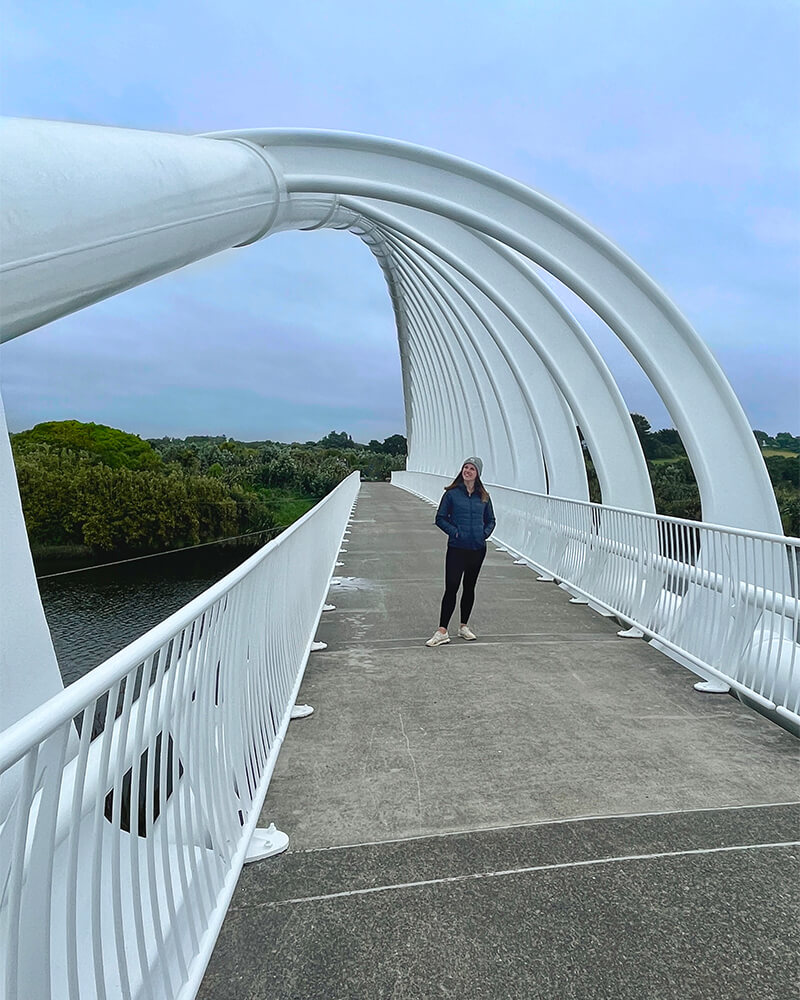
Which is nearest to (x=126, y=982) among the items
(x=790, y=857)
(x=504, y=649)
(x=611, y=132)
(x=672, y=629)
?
(x=790, y=857)

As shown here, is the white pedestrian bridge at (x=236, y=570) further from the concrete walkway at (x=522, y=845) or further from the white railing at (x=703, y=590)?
the concrete walkway at (x=522, y=845)

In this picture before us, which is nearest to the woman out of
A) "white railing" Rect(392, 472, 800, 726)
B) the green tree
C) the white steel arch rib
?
"white railing" Rect(392, 472, 800, 726)

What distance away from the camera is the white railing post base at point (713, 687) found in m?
5.58

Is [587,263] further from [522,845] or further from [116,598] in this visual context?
[116,598]

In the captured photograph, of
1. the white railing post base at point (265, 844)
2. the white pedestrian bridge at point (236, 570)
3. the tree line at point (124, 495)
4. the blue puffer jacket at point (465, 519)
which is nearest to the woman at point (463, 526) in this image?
the blue puffer jacket at point (465, 519)

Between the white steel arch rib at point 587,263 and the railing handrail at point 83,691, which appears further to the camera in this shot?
the white steel arch rib at point 587,263

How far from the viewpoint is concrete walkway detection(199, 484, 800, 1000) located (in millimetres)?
2584

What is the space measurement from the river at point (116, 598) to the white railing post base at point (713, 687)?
30.3 ft

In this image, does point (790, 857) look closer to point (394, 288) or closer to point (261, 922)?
point (261, 922)

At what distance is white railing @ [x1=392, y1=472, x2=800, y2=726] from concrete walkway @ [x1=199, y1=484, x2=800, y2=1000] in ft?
0.99

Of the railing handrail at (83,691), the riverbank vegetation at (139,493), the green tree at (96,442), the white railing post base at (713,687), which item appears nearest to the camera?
the railing handrail at (83,691)

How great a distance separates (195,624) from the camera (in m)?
2.72

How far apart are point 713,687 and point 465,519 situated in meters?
2.55

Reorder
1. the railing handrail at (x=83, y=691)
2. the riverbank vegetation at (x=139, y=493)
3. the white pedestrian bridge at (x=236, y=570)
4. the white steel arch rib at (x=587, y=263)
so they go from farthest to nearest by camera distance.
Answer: the riverbank vegetation at (x=139, y=493), the white steel arch rib at (x=587, y=263), the white pedestrian bridge at (x=236, y=570), the railing handrail at (x=83, y=691)
